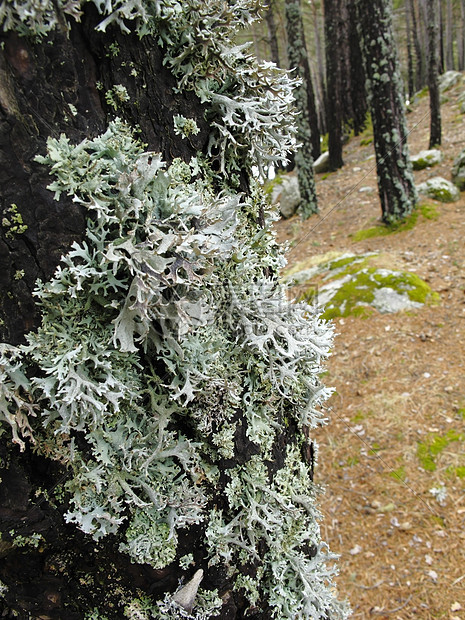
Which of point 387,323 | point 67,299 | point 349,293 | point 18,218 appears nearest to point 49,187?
point 18,218

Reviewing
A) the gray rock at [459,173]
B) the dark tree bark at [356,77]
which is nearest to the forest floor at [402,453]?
the gray rock at [459,173]

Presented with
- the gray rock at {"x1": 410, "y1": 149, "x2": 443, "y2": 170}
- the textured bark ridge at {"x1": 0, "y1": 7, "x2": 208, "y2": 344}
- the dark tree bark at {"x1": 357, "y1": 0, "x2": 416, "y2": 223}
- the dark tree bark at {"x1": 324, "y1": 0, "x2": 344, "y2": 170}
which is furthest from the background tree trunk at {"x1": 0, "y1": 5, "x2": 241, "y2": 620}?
the dark tree bark at {"x1": 324, "y1": 0, "x2": 344, "y2": 170}

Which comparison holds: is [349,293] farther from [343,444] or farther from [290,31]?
[290,31]

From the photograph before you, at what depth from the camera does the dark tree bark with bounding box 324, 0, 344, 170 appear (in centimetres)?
1315

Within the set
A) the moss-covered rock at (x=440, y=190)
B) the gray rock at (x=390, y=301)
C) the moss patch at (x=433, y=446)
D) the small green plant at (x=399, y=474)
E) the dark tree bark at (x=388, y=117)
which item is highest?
→ the dark tree bark at (x=388, y=117)

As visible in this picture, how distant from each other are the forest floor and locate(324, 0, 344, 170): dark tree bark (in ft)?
25.2

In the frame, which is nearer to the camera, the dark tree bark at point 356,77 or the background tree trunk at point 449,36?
the dark tree bark at point 356,77

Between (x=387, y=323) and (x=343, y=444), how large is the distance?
1.85 m

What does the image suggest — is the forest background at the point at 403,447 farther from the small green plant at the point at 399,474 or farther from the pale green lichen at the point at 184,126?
the pale green lichen at the point at 184,126

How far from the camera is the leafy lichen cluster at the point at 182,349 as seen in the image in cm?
103

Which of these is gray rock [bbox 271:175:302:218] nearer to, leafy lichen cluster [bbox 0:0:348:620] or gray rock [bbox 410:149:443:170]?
gray rock [bbox 410:149:443:170]

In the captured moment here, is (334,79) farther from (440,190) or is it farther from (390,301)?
(390,301)

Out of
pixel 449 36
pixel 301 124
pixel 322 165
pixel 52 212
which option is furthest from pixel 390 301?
pixel 449 36

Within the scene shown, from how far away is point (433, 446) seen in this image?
3.68m
